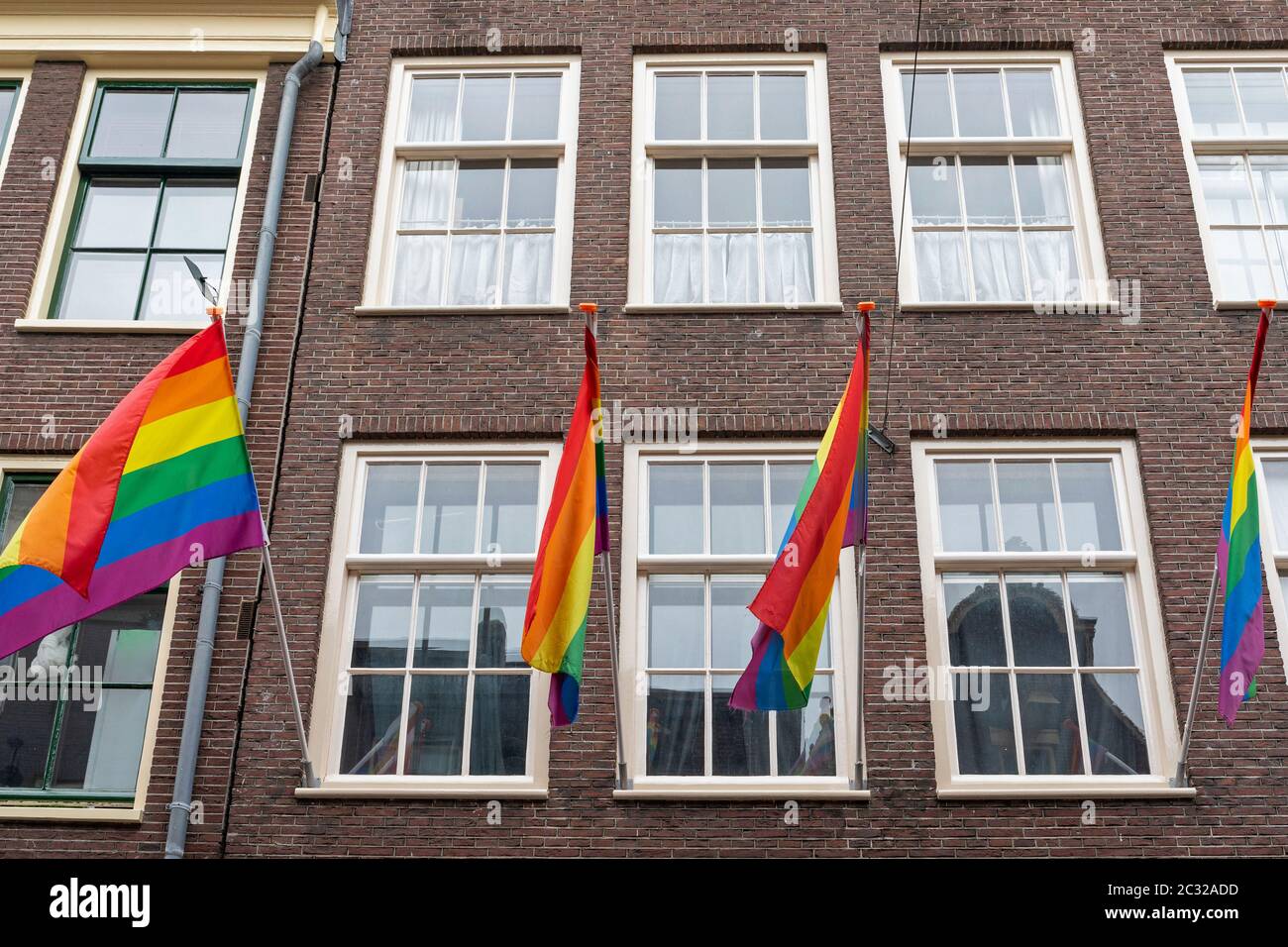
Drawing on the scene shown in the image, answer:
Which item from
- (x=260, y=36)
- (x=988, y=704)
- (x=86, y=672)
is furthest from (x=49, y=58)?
(x=988, y=704)

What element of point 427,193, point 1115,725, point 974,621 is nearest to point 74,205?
point 427,193

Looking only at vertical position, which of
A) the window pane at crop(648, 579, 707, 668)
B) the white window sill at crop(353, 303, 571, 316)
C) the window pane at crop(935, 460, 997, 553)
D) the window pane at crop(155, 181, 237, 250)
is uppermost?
the window pane at crop(155, 181, 237, 250)

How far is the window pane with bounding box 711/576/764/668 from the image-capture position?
359 inches

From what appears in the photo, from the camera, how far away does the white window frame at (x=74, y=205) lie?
10266mm

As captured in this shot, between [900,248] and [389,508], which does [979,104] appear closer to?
[900,248]

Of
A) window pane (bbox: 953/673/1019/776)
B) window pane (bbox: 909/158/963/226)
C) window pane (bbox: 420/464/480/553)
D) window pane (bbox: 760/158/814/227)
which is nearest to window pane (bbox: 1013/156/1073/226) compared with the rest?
window pane (bbox: 909/158/963/226)

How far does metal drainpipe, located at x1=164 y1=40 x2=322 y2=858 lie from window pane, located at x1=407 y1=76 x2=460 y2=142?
0.92 meters

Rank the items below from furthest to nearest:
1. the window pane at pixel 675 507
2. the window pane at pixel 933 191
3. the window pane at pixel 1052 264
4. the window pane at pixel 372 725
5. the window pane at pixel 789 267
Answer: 1. the window pane at pixel 933 191
2. the window pane at pixel 789 267
3. the window pane at pixel 1052 264
4. the window pane at pixel 675 507
5. the window pane at pixel 372 725

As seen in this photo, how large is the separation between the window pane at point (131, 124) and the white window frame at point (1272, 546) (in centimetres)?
934

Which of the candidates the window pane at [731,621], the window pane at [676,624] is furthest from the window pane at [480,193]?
the window pane at [731,621]

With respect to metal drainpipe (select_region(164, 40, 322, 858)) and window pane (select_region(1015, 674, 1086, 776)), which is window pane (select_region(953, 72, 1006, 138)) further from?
metal drainpipe (select_region(164, 40, 322, 858))

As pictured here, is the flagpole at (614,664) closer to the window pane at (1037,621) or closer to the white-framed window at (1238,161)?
the window pane at (1037,621)

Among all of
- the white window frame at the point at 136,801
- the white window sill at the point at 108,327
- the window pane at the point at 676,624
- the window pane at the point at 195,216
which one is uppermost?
the window pane at the point at 195,216
